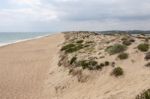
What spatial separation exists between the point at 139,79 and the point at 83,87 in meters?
3.22

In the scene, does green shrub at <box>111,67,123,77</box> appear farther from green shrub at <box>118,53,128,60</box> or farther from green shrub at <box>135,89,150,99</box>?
green shrub at <box>135,89,150,99</box>

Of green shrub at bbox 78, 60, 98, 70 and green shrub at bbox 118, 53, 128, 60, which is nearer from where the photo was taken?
green shrub at bbox 78, 60, 98, 70

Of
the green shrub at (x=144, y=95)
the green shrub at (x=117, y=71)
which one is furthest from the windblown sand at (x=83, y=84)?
the green shrub at (x=144, y=95)

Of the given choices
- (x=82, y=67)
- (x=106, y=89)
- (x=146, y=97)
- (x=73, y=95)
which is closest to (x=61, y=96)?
(x=73, y=95)

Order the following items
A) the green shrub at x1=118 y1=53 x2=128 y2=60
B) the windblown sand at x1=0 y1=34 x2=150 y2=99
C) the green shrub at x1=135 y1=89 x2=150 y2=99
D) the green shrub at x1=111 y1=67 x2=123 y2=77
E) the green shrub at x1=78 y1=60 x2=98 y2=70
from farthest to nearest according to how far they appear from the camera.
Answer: the green shrub at x1=118 y1=53 x2=128 y2=60 → the green shrub at x1=78 y1=60 x2=98 y2=70 → the green shrub at x1=111 y1=67 x2=123 y2=77 → the windblown sand at x1=0 y1=34 x2=150 y2=99 → the green shrub at x1=135 y1=89 x2=150 y2=99

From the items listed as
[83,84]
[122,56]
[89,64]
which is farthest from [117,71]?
[89,64]

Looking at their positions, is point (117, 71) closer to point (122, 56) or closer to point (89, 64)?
point (122, 56)

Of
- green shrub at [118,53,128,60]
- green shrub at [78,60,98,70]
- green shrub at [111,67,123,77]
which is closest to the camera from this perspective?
green shrub at [111,67,123,77]

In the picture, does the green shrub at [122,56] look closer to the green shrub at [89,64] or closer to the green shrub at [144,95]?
the green shrub at [89,64]

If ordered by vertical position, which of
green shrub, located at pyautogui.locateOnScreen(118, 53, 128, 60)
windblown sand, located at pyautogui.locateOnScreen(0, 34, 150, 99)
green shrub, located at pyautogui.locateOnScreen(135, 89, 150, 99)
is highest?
green shrub, located at pyautogui.locateOnScreen(118, 53, 128, 60)

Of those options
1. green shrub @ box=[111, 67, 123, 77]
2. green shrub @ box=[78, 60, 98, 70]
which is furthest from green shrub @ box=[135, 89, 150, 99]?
green shrub @ box=[78, 60, 98, 70]

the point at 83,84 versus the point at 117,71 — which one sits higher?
the point at 117,71

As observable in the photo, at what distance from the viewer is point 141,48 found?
61.9 feet

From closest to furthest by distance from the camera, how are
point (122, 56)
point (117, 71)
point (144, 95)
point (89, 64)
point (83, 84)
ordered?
point (144, 95) → point (117, 71) → point (83, 84) → point (122, 56) → point (89, 64)
